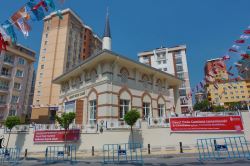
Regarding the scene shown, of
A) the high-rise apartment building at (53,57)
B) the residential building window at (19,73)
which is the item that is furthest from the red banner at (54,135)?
the residential building window at (19,73)

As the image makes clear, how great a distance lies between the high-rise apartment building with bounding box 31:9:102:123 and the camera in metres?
36.9

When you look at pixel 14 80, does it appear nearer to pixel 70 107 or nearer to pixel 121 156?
pixel 70 107

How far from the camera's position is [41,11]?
28.1 ft

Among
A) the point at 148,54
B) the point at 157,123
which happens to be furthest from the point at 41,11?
the point at 148,54

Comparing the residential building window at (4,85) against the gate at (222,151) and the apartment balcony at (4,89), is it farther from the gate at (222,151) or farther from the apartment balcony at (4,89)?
the gate at (222,151)

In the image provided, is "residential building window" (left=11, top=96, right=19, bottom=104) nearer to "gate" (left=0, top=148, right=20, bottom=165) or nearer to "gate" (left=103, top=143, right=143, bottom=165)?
"gate" (left=0, top=148, right=20, bottom=165)

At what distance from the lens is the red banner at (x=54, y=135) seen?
1509 centimetres

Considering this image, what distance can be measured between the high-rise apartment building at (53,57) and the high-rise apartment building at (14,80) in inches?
107

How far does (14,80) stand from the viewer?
37.7 metres

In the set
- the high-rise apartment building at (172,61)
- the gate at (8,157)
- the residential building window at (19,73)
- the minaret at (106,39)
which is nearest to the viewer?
the gate at (8,157)

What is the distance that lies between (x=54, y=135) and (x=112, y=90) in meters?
6.58

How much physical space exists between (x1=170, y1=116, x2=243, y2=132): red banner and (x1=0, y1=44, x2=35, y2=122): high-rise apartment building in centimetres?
3162

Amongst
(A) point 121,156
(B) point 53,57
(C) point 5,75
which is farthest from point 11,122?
(B) point 53,57

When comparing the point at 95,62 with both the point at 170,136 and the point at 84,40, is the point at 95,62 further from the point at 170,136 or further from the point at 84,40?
the point at 84,40
